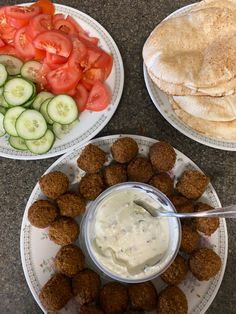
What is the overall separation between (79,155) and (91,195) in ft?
0.68

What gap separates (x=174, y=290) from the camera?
193cm

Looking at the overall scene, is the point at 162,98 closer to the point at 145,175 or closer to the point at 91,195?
the point at 145,175

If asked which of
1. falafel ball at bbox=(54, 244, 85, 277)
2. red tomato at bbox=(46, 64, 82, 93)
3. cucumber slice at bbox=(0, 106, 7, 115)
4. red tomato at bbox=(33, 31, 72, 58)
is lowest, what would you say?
falafel ball at bbox=(54, 244, 85, 277)

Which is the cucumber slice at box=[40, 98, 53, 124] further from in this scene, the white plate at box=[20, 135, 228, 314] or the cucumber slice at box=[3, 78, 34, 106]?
the white plate at box=[20, 135, 228, 314]

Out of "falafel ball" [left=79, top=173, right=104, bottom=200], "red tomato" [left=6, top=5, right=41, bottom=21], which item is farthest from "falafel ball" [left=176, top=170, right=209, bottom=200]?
"red tomato" [left=6, top=5, right=41, bottom=21]

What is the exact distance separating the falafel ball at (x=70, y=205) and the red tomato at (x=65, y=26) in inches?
32.8

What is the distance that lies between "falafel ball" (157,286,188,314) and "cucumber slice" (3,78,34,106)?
3.67 feet

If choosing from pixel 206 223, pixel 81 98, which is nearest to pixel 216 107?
pixel 206 223

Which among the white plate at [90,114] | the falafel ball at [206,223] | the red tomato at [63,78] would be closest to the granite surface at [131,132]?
the white plate at [90,114]

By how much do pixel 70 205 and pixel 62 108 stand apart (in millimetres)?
459

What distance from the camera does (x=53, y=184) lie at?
1.96 meters

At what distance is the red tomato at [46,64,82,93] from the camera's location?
6.69ft

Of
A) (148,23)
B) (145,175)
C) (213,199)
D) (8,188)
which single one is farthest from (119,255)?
(148,23)

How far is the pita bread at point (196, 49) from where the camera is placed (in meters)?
1.79
